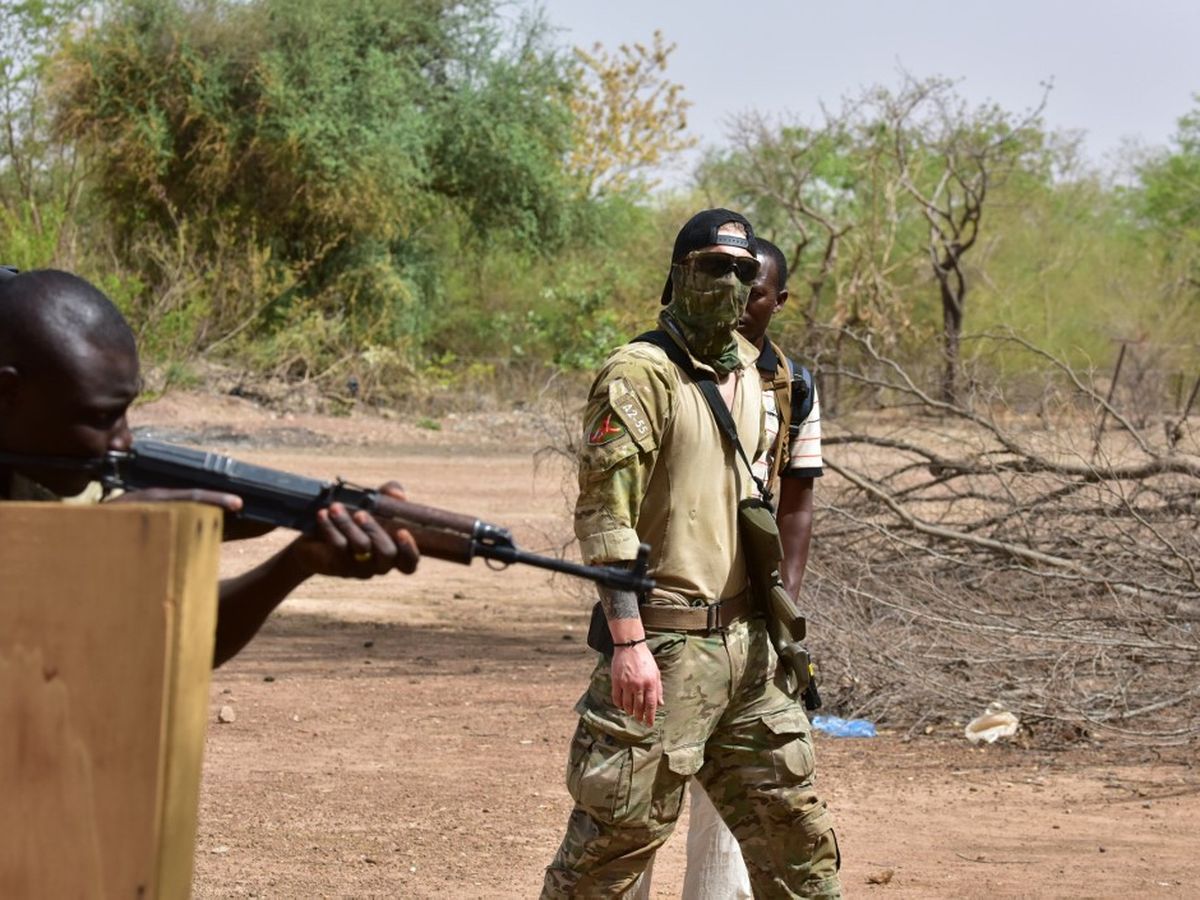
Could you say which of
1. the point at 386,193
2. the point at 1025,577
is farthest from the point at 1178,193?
the point at 1025,577

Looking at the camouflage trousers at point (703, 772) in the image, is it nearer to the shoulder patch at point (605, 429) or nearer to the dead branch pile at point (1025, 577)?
the shoulder patch at point (605, 429)

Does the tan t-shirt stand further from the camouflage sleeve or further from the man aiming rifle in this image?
the man aiming rifle

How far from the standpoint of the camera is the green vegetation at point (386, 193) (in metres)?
25.7

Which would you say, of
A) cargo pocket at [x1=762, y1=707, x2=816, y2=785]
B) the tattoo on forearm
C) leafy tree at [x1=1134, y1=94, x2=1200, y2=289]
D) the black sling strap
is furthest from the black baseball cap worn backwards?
leafy tree at [x1=1134, y1=94, x2=1200, y2=289]

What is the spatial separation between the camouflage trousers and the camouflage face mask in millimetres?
Answer: 614

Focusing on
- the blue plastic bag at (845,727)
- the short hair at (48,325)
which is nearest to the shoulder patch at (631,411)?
the short hair at (48,325)

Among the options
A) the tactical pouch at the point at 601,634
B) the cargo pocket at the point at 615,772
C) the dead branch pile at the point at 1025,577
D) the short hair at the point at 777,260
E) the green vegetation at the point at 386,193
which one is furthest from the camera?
the green vegetation at the point at 386,193

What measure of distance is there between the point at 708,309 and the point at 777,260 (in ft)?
2.82

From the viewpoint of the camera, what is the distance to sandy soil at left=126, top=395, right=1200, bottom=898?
5.27 m

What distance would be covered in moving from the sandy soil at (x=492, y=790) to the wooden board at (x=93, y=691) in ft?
11.7

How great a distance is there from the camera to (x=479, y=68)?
2973cm

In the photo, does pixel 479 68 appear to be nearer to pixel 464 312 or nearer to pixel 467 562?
pixel 464 312

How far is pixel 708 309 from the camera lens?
3.64m

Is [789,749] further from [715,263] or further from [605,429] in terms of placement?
[715,263]
